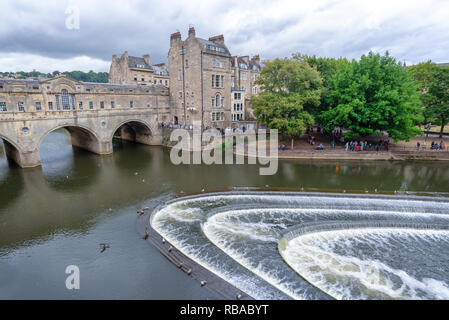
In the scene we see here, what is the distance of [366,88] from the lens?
33.3 m

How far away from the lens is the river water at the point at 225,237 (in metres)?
11.9

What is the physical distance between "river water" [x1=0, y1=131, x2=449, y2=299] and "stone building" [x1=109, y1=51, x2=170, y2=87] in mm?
33543

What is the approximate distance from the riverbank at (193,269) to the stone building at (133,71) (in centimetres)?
4767

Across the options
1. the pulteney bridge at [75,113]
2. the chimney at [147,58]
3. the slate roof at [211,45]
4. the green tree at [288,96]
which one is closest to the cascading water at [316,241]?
the green tree at [288,96]

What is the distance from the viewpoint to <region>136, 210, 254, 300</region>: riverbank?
11000mm

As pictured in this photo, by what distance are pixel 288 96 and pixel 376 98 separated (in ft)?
36.0

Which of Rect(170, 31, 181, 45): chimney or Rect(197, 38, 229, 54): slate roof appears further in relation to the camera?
Rect(170, 31, 181, 45): chimney

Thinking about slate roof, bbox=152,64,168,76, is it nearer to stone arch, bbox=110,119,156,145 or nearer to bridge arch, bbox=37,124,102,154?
stone arch, bbox=110,119,156,145

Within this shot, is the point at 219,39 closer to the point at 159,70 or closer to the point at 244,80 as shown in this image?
the point at 244,80

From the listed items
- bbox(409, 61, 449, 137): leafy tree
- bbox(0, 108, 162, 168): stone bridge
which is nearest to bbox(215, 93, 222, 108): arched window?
bbox(0, 108, 162, 168): stone bridge

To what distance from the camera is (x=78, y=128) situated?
38625 mm

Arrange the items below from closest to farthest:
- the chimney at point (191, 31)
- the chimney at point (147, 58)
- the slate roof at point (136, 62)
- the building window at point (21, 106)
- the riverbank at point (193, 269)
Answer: the riverbank at point (193, 269) → the building window at point (21, 106) → the chimney at point (191, 31) → the slate roof at point (136, 62) → the chimney at point (147, 58)

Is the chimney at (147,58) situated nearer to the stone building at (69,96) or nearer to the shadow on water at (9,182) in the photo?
the stone building at (69,96)
